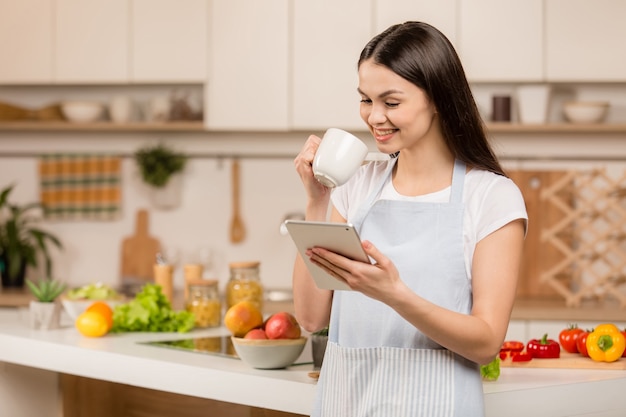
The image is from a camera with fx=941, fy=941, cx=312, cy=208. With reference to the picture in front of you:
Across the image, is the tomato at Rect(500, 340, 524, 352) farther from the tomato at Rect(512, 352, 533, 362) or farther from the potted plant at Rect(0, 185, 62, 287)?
the potted plant at Rect(0, 185, 62, 287)

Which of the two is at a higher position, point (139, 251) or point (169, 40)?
point (169, 40)

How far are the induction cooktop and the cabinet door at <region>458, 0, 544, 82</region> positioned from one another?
206 centimetres

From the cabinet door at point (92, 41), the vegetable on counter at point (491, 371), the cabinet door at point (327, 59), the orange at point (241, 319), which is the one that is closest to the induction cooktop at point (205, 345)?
the orange at point (241, 319)

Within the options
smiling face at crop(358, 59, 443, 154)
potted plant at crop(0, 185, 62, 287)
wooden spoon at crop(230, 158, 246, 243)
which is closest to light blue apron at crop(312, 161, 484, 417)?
smiling face at crop(358, 59, 443, 154)

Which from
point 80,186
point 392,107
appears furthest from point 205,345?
point 80,186

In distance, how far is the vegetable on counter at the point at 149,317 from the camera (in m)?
2.79

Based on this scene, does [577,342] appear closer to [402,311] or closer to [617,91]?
[402,311]

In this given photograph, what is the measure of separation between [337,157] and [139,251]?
3234 mm

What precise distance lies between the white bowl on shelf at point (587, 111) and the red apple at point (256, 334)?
2492mm

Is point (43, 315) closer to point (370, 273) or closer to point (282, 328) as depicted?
point (282, 328)

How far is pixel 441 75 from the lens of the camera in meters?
1.58

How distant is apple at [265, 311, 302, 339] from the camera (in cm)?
215

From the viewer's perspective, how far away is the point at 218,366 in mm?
2197

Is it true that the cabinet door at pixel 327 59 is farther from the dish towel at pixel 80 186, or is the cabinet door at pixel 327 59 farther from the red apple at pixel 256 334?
the red apple at pixel 256 334
